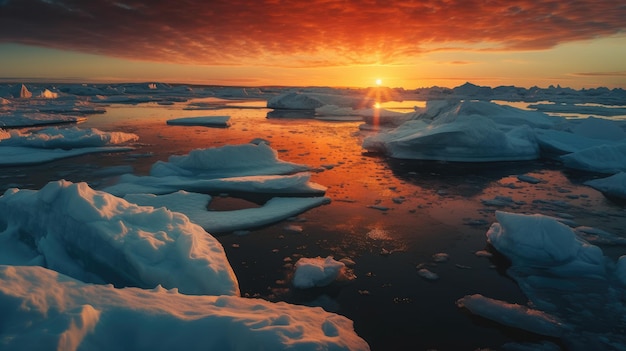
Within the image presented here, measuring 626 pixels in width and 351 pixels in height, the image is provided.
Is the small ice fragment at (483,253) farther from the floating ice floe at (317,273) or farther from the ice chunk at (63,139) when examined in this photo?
the ice chunk at (63,139)

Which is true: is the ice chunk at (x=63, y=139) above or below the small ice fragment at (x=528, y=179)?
above

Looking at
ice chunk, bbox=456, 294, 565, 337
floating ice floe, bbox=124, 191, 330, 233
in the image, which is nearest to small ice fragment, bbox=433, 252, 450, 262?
ice chunk, bbox=456, 294, 565, 337

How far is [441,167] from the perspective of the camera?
9.20m

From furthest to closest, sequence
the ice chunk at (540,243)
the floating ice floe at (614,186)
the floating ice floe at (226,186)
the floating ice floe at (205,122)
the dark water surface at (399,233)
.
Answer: the floating ice floe at (205,122), the floating ice floe at (614,186), the floating ice floe at (226,186), the ice chunk at (540,243), the dark water surface at (399,233)

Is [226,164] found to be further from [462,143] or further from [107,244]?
[462,143]

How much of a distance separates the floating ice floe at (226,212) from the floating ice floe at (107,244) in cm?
98

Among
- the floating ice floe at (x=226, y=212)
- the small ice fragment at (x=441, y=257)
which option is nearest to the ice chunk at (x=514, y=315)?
the small ice fragment at (x=441, y=257)

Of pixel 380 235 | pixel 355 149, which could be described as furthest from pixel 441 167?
pixel 380 235

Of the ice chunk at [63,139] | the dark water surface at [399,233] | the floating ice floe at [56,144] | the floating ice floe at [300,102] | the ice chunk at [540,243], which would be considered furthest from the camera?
the floating ice floe at [300,102]

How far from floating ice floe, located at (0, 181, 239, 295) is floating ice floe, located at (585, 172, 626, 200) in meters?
6.72

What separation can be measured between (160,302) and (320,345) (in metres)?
0.96

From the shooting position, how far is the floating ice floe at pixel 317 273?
3570 mm

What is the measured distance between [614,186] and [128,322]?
25.5 feet

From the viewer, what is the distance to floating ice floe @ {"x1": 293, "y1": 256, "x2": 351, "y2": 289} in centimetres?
357
